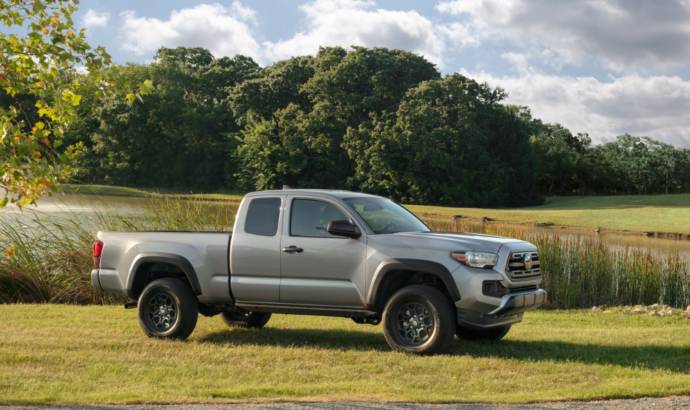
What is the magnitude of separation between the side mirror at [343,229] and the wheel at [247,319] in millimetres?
2877

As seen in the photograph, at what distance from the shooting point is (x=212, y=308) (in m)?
11.7

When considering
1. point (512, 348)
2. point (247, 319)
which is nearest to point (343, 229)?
point (512, 348)

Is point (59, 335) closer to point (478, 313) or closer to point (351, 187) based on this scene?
point (478, 313)

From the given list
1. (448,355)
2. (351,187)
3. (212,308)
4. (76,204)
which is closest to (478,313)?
(448,355)

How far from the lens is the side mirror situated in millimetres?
10266

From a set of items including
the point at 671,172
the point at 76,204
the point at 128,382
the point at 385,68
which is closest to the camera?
the point at 128,382

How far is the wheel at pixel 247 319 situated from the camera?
12.6m

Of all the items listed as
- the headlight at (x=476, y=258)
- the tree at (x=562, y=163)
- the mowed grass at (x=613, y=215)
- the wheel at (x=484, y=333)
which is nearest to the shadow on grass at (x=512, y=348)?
the wheel at (x=484, y=333)

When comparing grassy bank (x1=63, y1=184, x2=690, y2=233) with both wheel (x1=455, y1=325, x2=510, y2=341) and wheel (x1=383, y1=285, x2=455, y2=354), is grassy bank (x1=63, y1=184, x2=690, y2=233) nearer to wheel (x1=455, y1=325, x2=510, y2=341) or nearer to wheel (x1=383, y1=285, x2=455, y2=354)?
wheel (x1=455, y1=325, x2=510, y2=341)

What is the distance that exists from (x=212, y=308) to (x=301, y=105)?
2539 inches

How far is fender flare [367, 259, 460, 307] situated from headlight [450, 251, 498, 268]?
221 mm

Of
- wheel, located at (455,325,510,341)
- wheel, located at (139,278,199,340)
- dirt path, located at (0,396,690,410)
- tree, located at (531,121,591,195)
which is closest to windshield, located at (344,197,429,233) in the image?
wheel, located at (455,325,510,341)

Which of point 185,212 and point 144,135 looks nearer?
point 185,212

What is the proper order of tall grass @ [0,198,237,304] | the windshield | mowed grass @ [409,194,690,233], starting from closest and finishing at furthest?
1. the windshield
2. tall grass @ [0,198,237,304]
3. mowed grass @ [409,194,690,233]
